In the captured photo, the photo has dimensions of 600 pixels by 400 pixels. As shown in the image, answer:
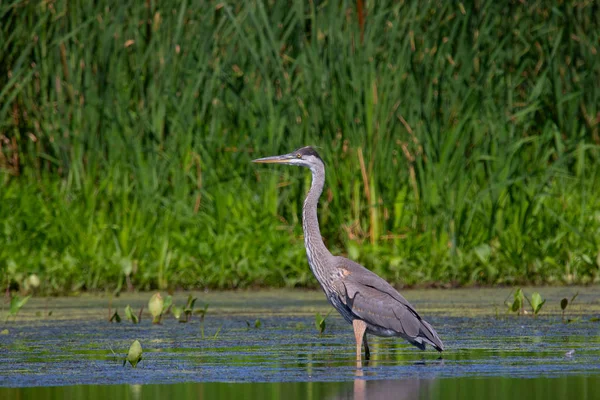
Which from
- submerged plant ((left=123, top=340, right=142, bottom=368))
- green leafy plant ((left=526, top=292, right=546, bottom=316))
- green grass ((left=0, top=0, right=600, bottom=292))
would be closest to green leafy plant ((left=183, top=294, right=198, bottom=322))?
green grass ((left=0, top=0, right=600, bottom=292))

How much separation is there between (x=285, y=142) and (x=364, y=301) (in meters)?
3.57

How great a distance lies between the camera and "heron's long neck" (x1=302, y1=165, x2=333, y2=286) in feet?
23.5

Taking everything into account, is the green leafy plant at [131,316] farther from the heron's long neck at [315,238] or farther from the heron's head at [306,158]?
the heron's head at [306,158]

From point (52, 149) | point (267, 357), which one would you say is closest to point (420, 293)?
point (267, 357)

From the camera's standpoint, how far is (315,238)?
24.1 ft

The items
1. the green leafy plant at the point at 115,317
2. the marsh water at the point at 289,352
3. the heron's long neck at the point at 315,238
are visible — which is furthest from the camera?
the green leafy plant at the point at 115,317

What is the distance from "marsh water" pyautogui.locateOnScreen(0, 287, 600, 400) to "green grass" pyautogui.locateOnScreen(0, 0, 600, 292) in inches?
13.9

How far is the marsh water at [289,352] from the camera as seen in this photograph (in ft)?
18.0

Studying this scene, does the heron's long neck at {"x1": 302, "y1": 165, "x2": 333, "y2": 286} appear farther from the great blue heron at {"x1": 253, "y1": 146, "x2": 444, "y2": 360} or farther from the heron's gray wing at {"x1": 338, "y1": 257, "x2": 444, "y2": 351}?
the heron's gray wing at {"x1": 338, "y1": 257, "x2": 444, "y2": 351}

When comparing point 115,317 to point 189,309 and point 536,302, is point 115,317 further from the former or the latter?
point 536,302

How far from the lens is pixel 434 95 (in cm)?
1016

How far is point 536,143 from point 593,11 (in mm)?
1864

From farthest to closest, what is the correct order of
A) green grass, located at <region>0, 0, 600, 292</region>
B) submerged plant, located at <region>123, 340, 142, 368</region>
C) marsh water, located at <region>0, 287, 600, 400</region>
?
green grass, located at <region>0, 0, 600, 292</region> → submerged plant, located at <region>123, 340, 142, 368</region> → marsh water, located at <region>0, 287, 600, 400</region>

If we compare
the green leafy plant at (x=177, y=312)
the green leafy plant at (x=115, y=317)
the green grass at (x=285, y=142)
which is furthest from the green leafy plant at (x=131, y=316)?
the green grass at (x=285, y=142)
